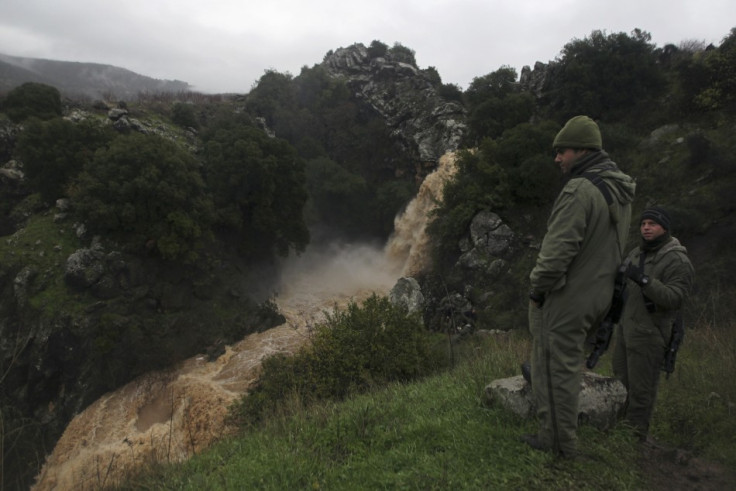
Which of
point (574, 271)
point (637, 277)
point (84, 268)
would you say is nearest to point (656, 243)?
point (637, 277)

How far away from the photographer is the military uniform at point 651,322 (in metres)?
3.37

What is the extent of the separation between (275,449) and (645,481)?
9.69ft

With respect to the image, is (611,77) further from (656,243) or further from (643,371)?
(643,371)

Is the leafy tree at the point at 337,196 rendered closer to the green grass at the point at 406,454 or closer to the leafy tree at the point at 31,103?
the leafy tree at the point at 31,103

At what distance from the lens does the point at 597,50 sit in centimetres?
2228

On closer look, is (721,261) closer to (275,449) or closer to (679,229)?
(679,229)

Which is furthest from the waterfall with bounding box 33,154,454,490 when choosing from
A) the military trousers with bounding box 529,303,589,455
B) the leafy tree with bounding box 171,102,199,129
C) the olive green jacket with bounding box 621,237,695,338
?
the leafy tree with bounding box 171,102,199,129

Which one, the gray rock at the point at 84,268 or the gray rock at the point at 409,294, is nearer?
the gray rock at the point at 84,268

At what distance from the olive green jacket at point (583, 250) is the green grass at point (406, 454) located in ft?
3.62

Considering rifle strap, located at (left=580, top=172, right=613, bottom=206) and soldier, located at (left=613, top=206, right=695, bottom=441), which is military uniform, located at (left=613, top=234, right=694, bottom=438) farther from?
rifle strap, located at (left=580, top=172, right=613, bottom=206)

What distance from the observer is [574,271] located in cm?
283

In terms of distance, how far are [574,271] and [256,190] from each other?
20.7m

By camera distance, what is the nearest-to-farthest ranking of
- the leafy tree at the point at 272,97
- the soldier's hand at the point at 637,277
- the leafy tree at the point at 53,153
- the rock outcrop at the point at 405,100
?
the soldier's hand at the point at 637,277, the leafy tree at the point at 53,153, the rock outcrop at the point at 405,100, the leafy tree at the point at 272,97

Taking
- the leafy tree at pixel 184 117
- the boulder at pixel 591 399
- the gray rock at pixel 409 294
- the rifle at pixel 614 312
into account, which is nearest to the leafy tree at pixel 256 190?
the gray rock at pixel 409 294
